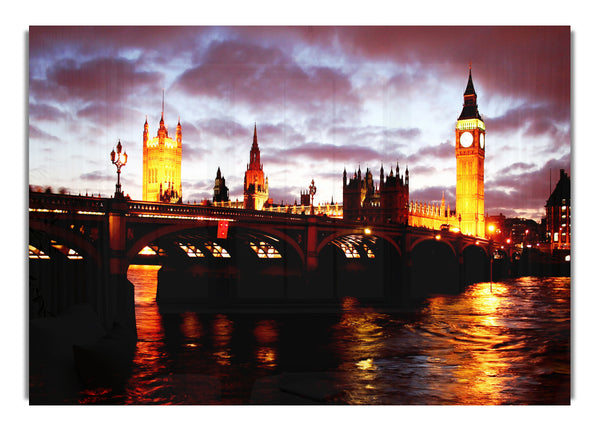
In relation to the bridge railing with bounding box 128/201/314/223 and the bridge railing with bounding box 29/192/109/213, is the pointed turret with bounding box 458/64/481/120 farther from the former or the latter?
the bridge railing with bounding box 29/192/109/213

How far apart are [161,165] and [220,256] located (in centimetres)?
561

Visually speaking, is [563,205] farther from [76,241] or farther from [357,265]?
[357,265]

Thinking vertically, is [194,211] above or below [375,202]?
below

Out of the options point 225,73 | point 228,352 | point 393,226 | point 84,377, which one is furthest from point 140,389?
point 393,226

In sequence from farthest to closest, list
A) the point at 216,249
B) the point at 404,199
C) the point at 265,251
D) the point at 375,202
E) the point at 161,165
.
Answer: the point at 375,202 < the point at 404,199 < the point at 265,251 < the point at 161,165 < the point at 216,249

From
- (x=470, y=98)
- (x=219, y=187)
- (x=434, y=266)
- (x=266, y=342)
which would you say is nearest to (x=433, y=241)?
(x=434, y=266)

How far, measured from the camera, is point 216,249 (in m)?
31.5

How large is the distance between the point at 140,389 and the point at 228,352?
427 cm

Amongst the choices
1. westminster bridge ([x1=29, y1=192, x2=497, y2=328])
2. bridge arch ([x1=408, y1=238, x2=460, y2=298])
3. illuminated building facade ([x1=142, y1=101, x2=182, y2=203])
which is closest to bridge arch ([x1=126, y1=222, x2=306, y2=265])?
westminster bridge ([x1=29, y1=192, x2=497, y2=328])

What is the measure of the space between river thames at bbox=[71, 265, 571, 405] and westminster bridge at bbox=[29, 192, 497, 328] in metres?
2.21

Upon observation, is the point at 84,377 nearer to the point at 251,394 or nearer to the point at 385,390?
the point at 251,394

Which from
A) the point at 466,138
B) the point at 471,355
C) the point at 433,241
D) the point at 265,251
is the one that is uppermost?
the point at 466,138

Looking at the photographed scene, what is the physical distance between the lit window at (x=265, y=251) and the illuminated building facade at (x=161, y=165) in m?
5.09

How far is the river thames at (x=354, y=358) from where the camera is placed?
10617 millimetres
